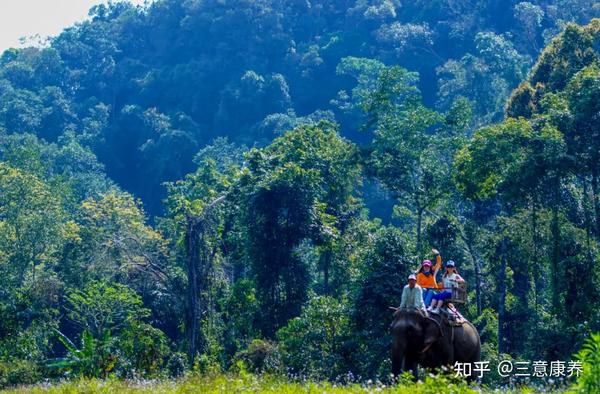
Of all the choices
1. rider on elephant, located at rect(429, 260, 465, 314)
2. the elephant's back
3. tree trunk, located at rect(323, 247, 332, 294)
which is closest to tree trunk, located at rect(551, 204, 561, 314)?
the elephant's back

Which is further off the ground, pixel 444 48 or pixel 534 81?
pixel 444 48

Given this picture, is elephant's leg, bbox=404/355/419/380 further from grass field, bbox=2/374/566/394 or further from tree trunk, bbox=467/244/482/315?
tree trunk, bbox=467/244/482/315

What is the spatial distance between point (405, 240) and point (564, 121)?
579 centimetres

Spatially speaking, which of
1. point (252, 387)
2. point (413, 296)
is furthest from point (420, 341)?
point (252, 387)

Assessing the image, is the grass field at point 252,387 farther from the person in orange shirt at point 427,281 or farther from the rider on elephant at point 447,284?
the person in orange shirt at point 427,281

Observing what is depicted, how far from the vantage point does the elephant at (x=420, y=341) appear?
50.7ft

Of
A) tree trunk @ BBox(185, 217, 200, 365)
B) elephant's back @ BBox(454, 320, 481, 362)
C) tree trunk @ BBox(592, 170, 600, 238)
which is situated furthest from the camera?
tree trunk @ BBox(185, 217, 200, 365)

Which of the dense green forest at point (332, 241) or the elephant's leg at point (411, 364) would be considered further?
the dense green forest at point (332, 241)

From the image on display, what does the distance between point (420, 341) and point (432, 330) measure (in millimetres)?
303

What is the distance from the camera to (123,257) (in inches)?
1459

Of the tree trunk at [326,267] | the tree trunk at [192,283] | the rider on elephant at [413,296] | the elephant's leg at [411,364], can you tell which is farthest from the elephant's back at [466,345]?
the tree trunk at [326,267]

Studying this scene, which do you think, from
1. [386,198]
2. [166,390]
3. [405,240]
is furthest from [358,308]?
[386,198]

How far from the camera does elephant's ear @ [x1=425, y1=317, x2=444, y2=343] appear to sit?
15.7 metres

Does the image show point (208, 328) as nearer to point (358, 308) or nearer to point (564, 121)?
point (358, 308)
